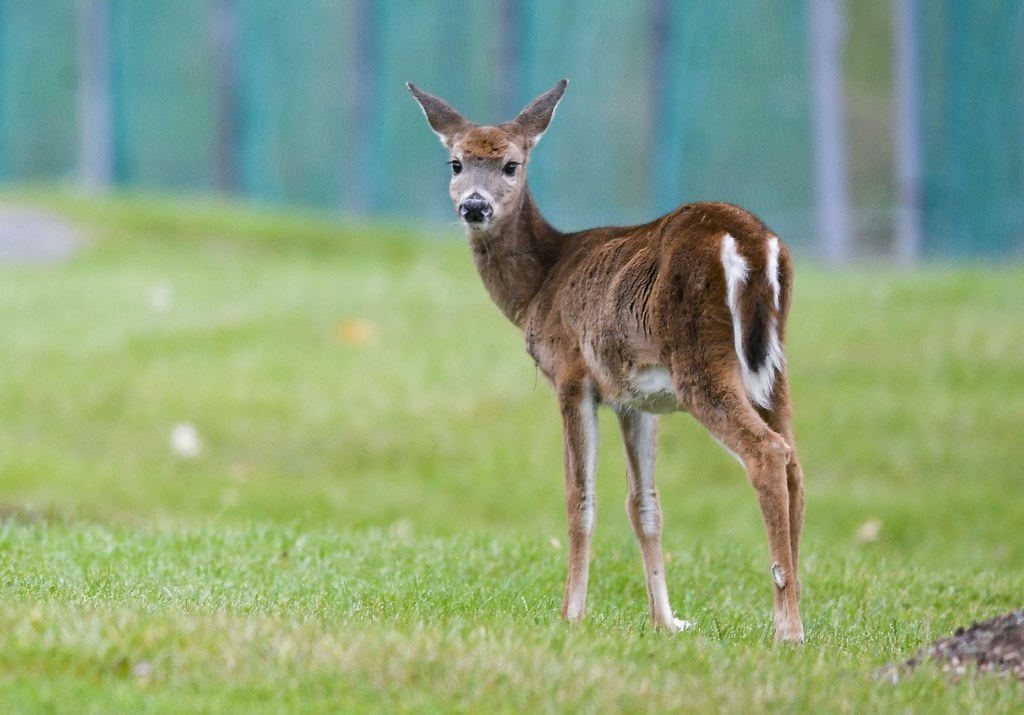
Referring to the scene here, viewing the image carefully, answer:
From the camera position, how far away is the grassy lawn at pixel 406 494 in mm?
4652

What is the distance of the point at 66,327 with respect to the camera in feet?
48.3

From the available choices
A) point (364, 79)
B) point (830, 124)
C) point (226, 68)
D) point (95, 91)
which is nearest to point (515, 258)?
point (830, 124)

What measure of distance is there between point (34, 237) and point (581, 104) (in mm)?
7066

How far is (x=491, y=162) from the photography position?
6746 mm

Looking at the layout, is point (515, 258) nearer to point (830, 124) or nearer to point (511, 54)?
point (830, 124)

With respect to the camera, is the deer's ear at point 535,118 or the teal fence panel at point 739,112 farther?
the teal fence panel at point 739,112

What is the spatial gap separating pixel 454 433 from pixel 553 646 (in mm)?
7803

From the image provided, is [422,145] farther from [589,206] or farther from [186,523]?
[186,523]

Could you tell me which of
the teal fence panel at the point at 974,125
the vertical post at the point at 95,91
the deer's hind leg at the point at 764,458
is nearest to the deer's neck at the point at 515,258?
the deer's hind leg at the point at 764,458

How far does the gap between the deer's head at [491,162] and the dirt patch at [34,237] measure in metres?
12.8

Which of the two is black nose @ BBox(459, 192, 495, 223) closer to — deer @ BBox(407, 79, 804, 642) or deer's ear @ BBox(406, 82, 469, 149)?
deer @ BBox(407, 79, 804, 642)

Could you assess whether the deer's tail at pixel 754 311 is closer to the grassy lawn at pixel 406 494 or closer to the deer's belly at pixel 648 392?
the deer's belly at pixel 648 392

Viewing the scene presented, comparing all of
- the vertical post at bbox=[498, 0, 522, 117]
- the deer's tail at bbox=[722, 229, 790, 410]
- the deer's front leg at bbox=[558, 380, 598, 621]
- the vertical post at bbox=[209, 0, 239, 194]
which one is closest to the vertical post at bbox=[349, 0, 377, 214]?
the vertical post at bbox=[209, 0, 239, 194]

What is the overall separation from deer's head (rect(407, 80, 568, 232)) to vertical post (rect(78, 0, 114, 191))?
17.3 m
